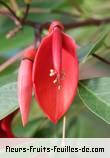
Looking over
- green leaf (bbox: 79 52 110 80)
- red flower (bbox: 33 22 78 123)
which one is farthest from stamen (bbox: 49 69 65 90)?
green leaf (bbox: 79 52 110 80)

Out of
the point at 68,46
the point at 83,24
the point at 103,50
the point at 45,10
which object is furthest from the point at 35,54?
the point at 45,10

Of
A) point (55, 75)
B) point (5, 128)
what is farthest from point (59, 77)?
point (5, 128)

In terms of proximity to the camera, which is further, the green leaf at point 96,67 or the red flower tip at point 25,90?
the green leaf at point 96,67

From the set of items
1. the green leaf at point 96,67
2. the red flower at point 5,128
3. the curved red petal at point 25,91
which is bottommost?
the red flower at point 5,128

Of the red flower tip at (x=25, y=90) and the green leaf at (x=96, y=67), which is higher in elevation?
the green leaf at (x=96, y=67)

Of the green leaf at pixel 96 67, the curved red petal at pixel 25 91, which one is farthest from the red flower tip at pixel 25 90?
the green leaf at pixel 96 67

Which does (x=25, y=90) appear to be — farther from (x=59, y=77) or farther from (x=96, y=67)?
(x=96, y=67)

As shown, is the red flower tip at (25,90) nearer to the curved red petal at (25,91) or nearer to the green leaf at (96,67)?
the curved red petal at (25,91)

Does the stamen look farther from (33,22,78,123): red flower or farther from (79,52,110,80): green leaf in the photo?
(79,52,110,80): green leaf
